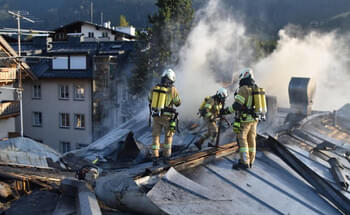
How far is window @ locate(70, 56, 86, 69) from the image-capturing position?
90.7 feet

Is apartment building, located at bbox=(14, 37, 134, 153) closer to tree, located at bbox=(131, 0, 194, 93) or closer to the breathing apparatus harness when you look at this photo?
tree, located at bbox=(131, 0, 194, 93)

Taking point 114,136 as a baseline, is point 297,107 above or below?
above

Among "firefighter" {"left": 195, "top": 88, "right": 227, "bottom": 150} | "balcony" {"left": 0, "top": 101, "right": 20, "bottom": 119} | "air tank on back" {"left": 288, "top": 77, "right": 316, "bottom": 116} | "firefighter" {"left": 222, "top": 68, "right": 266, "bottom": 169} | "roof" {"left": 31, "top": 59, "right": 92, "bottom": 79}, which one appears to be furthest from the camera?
"roof" {"left": 31, "top": 59, "right": 92, "bottom": 79}

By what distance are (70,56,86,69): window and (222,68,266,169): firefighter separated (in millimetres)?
23031

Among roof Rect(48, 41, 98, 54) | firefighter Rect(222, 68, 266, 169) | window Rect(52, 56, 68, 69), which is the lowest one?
firefighter Rect(222, 68, 266, 169)

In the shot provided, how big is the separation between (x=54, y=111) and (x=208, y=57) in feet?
52.4

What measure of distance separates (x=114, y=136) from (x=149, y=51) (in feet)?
49.2

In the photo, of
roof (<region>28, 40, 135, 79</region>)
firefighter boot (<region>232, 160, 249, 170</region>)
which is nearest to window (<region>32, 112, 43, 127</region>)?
roof (<region>28, 40, 135, 79</region>)

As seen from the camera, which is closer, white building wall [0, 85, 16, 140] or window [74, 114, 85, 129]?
white building wall [0, 85, 16, 140]

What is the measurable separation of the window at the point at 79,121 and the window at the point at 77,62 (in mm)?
3812

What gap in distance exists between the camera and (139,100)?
25281 mm

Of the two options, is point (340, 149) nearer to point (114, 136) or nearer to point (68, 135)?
point (114, 136)

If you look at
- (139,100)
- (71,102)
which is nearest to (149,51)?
(139,100)

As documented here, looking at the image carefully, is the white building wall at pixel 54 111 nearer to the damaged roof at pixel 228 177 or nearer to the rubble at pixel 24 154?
the damaged roof at pixel 228 177
